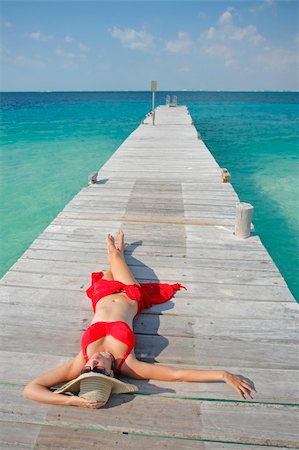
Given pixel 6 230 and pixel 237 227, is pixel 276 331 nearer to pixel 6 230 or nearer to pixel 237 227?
pixel 237 227

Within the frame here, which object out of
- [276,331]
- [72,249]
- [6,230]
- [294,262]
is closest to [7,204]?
[6,230]

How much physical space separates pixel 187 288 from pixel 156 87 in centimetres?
1458

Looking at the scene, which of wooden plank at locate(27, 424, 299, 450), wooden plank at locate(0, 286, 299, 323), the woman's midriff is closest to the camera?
wooden plank at locate(27, 424, 299, 450)

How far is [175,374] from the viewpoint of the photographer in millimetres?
2736

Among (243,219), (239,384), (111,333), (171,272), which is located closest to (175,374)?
(239,384)

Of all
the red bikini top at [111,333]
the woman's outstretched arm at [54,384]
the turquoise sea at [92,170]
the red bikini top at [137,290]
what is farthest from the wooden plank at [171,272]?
the turquoise sea at [92,170]

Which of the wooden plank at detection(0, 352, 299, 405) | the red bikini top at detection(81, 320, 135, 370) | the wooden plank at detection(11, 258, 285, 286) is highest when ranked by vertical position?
the wooden plank at detection(11, 258, 285, 286)

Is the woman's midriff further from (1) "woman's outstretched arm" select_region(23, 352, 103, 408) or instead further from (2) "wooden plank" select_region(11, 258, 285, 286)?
(2) "wooden plank" select_region(11, 258, 285, 286)

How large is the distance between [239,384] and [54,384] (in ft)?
5.34

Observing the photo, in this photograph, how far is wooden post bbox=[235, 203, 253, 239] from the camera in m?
5.15

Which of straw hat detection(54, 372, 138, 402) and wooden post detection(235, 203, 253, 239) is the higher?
wooden post detection(235, 203, 253, 239)

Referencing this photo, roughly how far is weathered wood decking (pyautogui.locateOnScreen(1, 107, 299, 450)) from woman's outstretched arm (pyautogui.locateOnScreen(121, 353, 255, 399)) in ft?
0.28

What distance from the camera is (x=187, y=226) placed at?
588 cm

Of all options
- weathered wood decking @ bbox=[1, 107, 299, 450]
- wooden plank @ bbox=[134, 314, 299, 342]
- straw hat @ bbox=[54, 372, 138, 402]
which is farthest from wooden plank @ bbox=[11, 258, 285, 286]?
straw hat @ bbox=[54, 372, 138, 402]
